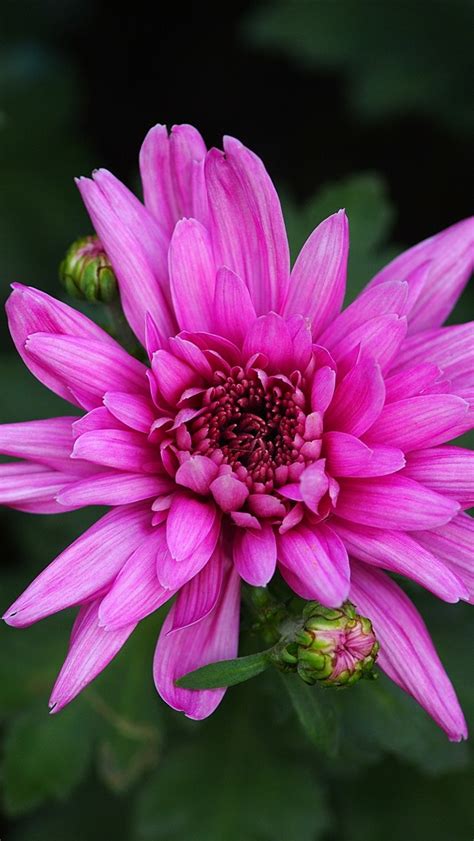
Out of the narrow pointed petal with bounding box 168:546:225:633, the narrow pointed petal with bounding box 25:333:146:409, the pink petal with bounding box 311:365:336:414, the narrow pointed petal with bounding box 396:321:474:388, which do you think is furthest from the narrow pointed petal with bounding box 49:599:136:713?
the narrow pointed petal with bounding box 396:321:474:388

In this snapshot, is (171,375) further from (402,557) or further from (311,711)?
(311,711)

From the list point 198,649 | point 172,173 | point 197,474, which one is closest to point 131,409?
point 197,474

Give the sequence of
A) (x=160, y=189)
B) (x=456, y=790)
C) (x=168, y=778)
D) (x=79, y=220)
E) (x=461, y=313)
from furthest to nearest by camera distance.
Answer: (x=79, y=220) → (x=461, y=313) → (x=456, y=790) → (x=168, y=778) → (x=160, y=189)

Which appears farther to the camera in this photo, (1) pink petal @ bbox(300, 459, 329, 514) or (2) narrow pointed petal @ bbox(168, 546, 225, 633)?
(2) narrow pointed petal @ bbox(168, 546, 225, 633)

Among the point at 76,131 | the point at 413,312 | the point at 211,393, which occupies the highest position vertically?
the point at 76,131

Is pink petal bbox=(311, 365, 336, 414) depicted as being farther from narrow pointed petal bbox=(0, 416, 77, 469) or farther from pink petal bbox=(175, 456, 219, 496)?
narrow pointed petal bbox=(0, 416, 77, 469)

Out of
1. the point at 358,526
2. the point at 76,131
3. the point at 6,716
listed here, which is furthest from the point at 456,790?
the point at 76,131

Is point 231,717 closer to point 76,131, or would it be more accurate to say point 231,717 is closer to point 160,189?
point 160,189

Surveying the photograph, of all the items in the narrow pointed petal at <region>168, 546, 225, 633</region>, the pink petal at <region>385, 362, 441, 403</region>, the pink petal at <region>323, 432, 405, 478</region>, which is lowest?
the narrow pointed petal at <region>168, 546, 225, 633</region>
